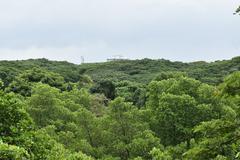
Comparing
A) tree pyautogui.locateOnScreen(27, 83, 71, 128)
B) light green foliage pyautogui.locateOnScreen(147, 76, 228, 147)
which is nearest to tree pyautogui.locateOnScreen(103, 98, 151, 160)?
light green foliage pyautogui.locateOnScreen(147, 76, 228, 147)

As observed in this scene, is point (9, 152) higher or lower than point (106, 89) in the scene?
higher

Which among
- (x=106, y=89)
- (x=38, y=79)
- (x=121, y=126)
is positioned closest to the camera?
(x=121, y=126)

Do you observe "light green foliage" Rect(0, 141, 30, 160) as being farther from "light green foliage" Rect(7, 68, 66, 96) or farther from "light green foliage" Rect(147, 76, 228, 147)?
"light green foliage" Rect(7, 68, 66, 96)

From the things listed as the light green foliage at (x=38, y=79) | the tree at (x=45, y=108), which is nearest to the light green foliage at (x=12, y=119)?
the tree at (x=45, y=108)

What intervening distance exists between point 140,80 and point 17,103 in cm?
7006

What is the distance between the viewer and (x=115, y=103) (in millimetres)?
37562

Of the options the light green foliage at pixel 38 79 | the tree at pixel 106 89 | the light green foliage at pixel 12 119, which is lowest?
the tree at pixel 106 89

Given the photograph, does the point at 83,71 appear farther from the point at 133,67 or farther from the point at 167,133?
the point at 167,133

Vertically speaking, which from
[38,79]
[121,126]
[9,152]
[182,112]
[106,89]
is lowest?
[106,89]

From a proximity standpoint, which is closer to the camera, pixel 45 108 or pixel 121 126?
pixel 121 126

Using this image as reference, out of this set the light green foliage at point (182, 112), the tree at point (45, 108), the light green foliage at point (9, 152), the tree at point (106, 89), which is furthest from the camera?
the tree at point (106, 89)

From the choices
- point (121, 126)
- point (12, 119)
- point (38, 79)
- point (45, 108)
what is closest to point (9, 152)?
point (12, 119)

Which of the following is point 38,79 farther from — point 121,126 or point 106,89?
point 121,126

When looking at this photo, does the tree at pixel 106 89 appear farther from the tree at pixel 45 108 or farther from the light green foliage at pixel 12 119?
the light green foliage at pixel 12 119
